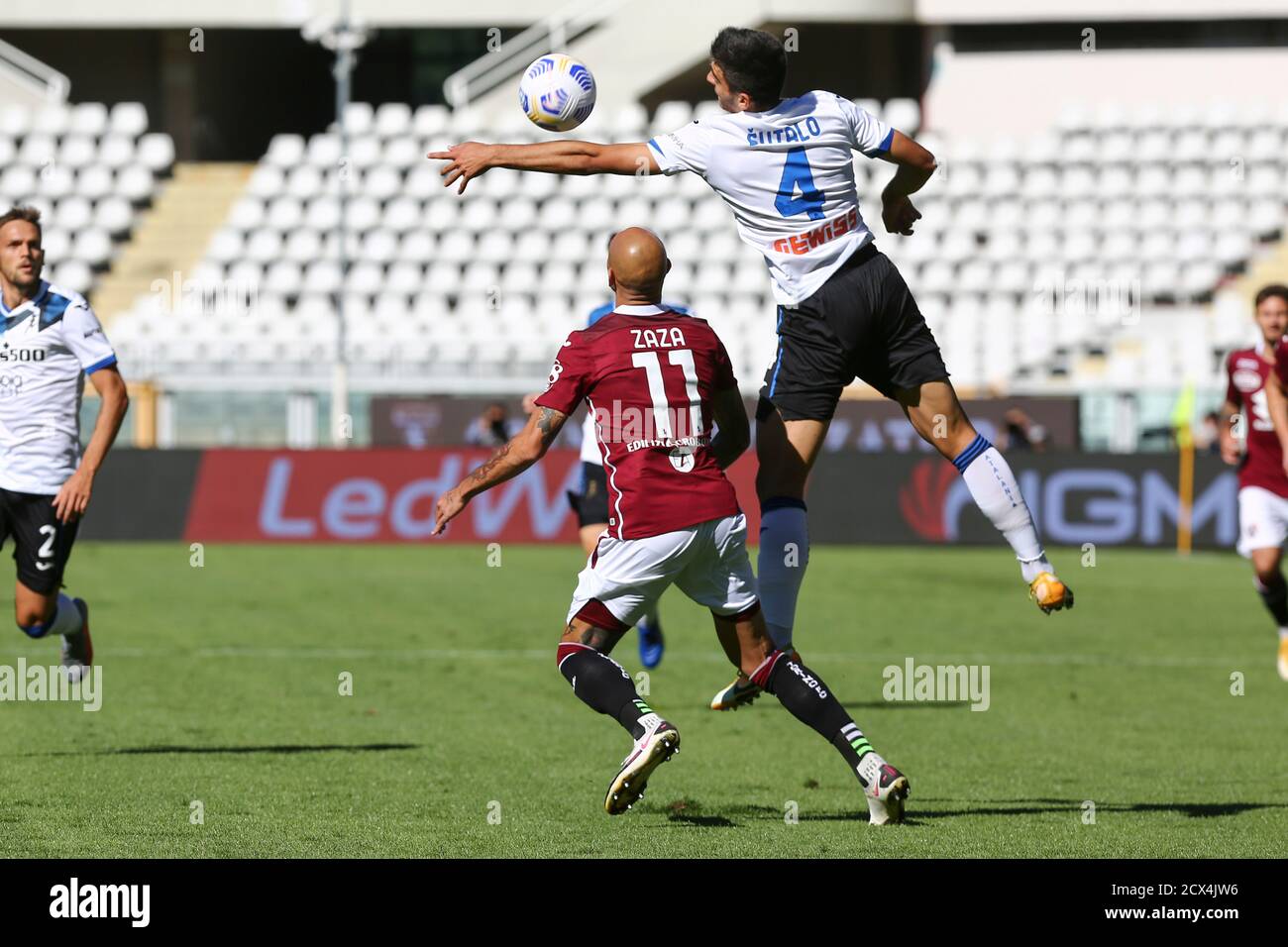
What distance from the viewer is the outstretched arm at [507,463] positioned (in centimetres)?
703

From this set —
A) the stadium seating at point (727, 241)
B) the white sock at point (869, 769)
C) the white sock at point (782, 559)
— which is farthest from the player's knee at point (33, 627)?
the stadium seating at point (727, 241)

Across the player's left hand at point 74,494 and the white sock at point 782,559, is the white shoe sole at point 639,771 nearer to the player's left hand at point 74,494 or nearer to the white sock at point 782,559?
the white sock at point 782,559

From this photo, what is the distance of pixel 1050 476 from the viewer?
24688 mm

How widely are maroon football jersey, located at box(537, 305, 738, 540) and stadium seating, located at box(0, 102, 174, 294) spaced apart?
31868 mm

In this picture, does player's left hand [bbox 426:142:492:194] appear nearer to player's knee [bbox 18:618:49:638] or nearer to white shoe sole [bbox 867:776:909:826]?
white shoe sole [bbox 867:776:909:826]

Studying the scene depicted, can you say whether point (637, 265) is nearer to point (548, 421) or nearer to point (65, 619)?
point (548, 421)

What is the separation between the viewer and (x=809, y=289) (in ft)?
26.3

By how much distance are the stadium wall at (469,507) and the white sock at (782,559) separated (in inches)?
667

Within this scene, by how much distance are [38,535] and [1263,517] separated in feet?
25.8

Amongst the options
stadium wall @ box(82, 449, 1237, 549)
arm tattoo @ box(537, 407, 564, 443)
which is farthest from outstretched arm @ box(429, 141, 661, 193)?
stadium wall @ box(82, 449, 1237, 549)

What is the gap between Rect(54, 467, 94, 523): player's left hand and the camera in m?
9.27

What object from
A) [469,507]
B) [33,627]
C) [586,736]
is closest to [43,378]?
[33,627]
